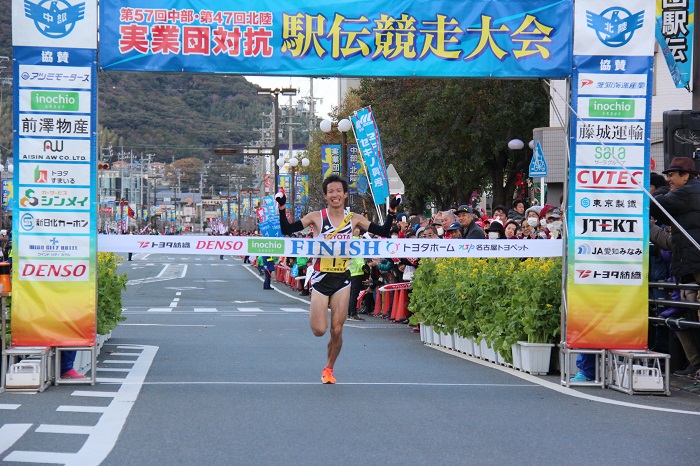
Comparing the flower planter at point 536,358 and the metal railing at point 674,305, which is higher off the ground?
the metal railing at point 674,305

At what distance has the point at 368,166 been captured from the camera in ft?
92.7

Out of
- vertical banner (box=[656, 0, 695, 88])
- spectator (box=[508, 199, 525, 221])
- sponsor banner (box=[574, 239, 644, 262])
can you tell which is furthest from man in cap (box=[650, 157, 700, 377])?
spectator (box=[508, 199, 525, 221])

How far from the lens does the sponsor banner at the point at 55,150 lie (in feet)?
36.6

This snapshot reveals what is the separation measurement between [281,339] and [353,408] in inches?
332

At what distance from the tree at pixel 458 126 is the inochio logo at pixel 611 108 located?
2583cm

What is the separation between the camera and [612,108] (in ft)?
38.2

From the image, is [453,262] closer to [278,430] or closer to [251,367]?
[251,367]

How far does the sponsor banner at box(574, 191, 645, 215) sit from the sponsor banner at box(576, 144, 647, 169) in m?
0.29

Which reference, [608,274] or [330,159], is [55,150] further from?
[330,159]

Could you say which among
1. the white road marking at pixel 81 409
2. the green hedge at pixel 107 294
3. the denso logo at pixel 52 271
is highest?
the denso logo at pixel 52 271

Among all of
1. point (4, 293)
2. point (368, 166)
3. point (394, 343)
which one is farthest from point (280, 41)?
point (368, 166)

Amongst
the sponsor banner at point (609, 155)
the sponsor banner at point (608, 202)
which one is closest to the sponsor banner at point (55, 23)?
the sponsor banner at point (609, 155)

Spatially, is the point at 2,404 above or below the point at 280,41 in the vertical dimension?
below

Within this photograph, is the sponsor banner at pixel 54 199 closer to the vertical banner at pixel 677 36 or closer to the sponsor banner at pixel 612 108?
the sponsor banner at pixel 612 108
